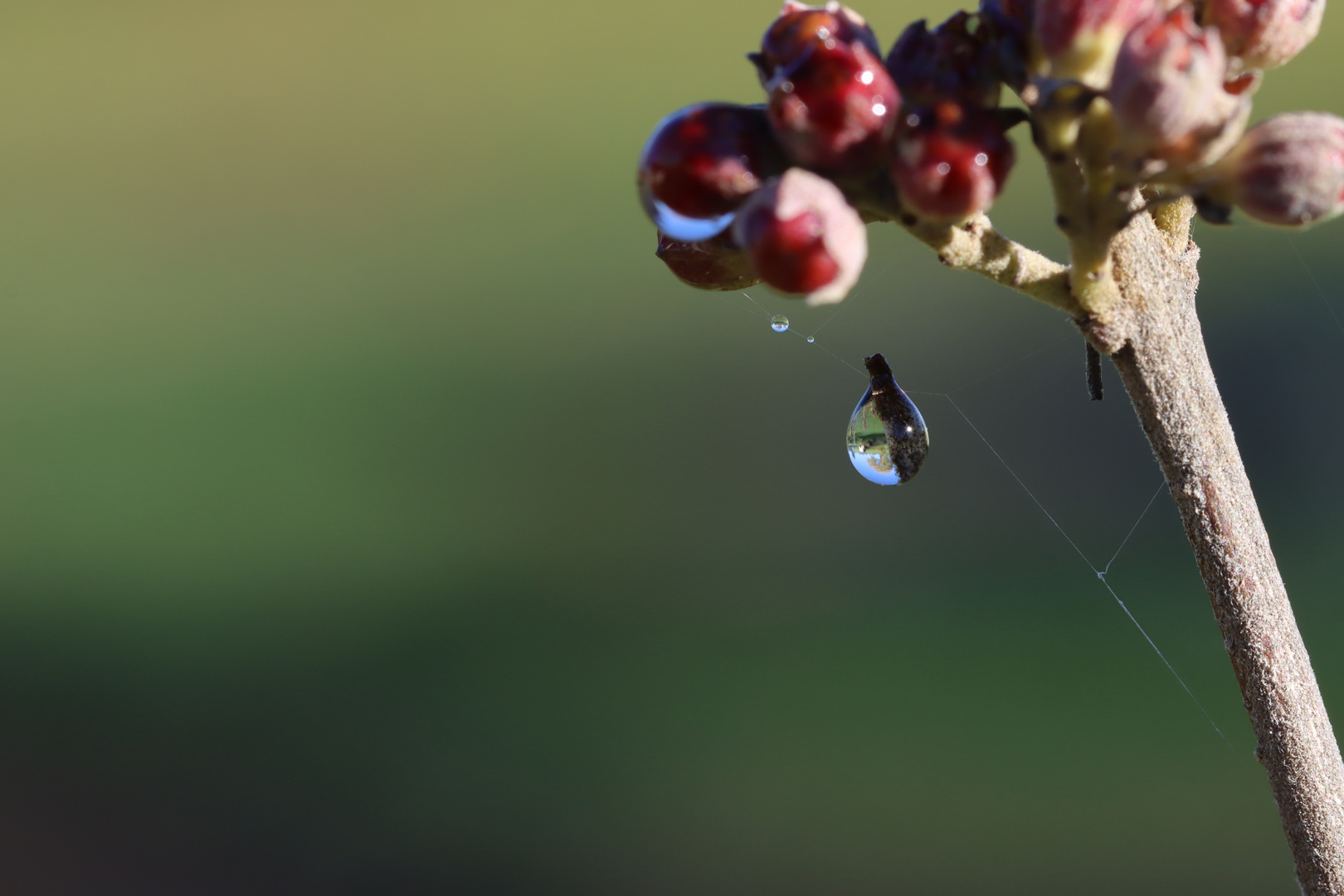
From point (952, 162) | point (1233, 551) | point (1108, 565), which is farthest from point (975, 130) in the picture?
point (1108, 565)

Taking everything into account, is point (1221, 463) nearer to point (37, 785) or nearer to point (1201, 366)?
point (1201, 366)

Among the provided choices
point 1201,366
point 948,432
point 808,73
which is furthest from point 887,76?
point 948,432

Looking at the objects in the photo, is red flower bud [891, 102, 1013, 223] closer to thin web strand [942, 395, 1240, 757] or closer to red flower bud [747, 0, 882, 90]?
red flower bud [747, 0, 882, 90]

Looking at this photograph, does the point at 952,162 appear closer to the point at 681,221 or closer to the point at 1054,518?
the point at 681,221

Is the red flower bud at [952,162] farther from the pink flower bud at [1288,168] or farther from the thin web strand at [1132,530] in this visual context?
the thin web strand at [1132,530]

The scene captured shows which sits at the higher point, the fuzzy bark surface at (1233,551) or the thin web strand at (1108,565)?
the fuzzy bark surface at (1233,551)

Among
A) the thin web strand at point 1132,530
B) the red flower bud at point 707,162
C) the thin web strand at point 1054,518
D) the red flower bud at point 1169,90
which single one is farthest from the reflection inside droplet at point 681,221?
the thin web strand at point 1132,530
